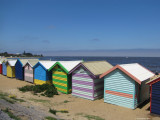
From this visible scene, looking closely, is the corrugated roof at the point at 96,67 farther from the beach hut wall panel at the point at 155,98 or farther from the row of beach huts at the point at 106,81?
the beach hut wall panel at the point at 155,98

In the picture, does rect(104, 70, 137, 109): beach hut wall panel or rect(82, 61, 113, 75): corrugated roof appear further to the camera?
rect(82, 61, 113, 75): corrugated roof

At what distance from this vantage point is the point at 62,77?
52.9ft

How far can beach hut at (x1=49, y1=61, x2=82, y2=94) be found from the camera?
15586 millimetres

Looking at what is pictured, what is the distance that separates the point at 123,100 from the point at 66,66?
7201 millimetres

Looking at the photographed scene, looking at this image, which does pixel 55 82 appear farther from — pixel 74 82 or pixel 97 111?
pixel 97 111

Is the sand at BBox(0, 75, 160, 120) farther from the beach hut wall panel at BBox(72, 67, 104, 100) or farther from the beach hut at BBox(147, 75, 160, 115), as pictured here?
the beach hut wall panel at BBox(72, 67, 104, 100)

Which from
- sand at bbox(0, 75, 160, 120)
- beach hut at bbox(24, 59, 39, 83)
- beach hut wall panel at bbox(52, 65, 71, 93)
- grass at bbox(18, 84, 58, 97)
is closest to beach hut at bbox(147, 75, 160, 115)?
sand at bbox(0, 75, 160, 120)

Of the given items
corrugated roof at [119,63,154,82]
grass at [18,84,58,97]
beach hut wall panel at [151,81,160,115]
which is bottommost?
grass at [18,84,58,97]

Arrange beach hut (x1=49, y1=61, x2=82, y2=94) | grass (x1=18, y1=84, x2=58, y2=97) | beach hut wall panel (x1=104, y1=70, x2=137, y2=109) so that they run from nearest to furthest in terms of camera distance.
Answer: beach hut wall panel (x1=104, y1=70, x2=137, y2=109)
grass (x1=18, y1=84, x2=58, y2=97)
beach hut (x1=49, y1=61, x2=82, y2=94)

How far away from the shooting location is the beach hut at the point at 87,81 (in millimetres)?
13309

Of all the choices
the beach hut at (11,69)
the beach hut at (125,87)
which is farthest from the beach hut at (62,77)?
the beach hut at (11,69)

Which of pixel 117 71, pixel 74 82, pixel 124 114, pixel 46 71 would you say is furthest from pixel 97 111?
pixel 46 71

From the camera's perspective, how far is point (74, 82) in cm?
1488

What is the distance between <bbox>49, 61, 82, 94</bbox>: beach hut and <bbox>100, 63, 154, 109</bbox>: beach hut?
461 cm
